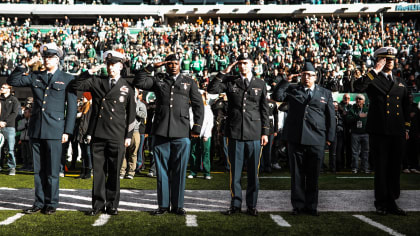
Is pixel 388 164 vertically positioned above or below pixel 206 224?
above

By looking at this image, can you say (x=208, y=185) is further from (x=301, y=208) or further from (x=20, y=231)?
(x=20, y=231)

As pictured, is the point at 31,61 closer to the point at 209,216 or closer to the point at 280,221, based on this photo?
the point at 209,216

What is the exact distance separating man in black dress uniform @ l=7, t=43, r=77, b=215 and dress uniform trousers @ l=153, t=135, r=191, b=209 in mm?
1330

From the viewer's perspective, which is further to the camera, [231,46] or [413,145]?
[231,46]

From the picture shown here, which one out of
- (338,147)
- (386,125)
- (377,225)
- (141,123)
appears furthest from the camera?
(338,147)

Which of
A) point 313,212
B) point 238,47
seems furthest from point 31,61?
point 238,47

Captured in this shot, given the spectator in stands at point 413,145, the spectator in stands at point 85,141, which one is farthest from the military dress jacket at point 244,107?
the spectator in stands at point 413,145

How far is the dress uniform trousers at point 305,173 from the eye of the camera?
616 cm

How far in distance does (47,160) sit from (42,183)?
0.33 meters

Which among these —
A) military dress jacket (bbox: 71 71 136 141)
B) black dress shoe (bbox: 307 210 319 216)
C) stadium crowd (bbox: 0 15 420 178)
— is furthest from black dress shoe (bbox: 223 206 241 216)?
stadium crowd (bbox: 0 15 420 178)

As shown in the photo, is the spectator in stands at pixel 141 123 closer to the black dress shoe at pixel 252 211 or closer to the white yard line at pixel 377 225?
the black dress shoe at pixel 252 211

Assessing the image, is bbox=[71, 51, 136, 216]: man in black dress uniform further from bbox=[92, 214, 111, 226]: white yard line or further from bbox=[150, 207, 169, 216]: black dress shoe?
bbox=[150, 207, 169, 216]: black dress shoe

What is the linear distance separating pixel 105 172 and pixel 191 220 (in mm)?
1484

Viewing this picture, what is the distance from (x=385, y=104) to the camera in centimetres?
627
